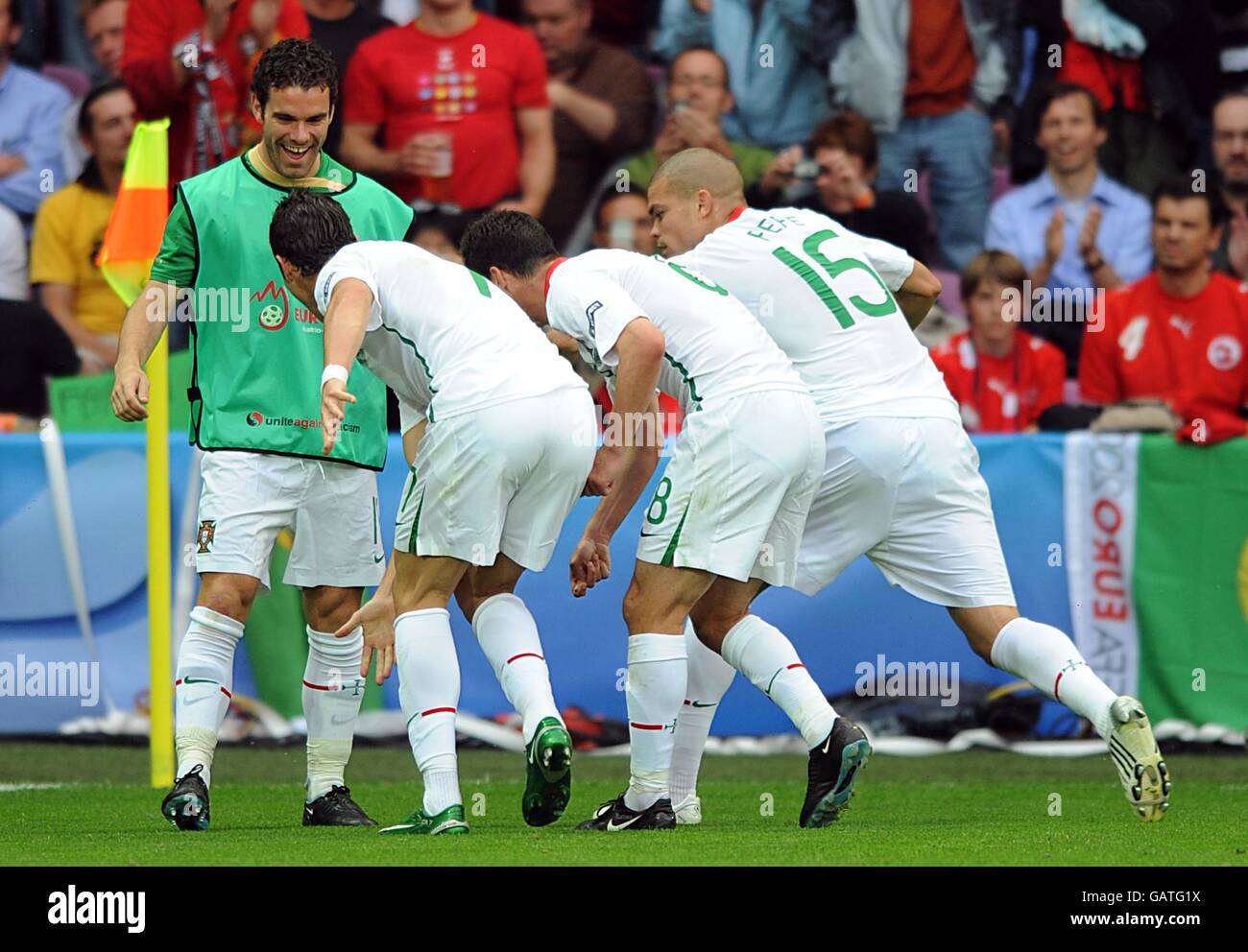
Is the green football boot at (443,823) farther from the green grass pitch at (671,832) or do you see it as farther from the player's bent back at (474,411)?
the player's bent back at (474,411)

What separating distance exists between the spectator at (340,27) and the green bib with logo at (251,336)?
4.02 m

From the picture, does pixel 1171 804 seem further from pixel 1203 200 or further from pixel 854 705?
pixel 1203 200

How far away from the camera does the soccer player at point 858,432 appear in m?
5.98

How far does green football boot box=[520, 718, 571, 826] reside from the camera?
5148 millimetres

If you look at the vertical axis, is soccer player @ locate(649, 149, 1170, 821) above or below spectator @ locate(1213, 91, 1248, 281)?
below

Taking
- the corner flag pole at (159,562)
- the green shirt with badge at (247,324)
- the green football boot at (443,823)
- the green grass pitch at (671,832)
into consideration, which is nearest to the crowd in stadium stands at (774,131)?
the corner flag pole at (159,562)

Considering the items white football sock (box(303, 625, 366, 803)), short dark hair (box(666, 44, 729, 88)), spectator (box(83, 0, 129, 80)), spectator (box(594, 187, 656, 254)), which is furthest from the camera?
spectator (box(83, 0, 129, 80))

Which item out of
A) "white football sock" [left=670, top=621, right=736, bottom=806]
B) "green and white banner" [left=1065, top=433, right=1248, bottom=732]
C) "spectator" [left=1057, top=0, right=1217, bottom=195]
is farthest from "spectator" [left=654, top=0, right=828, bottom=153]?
"white football sock" [left=670, top=621, right=736, bottom=806]

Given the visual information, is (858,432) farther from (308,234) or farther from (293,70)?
(293,70)

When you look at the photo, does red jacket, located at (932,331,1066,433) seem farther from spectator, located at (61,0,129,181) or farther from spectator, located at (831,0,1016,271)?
spectator, located at (61,0,129,181)

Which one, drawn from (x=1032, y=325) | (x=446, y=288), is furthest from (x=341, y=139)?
(x=446, y=288)

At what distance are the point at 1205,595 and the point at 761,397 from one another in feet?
10.5

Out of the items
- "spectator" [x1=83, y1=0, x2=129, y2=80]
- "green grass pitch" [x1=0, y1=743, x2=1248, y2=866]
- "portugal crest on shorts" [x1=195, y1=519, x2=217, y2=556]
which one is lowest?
"green grass pitch" [x1=0, y1=743, x2=1248, y2=866]

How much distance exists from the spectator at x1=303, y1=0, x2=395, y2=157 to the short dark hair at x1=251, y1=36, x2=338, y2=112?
13.1 feet
